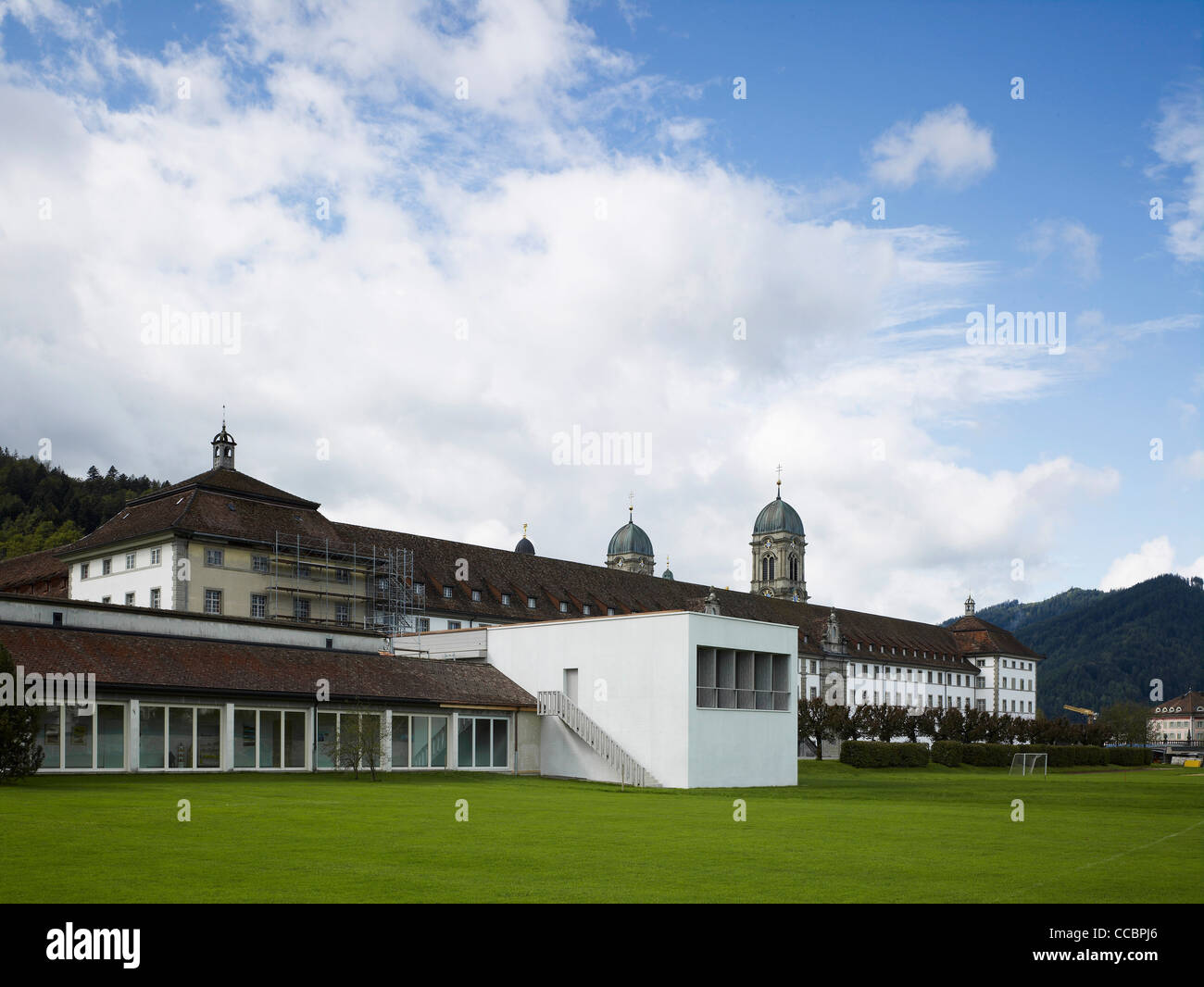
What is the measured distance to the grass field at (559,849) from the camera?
1238 cm

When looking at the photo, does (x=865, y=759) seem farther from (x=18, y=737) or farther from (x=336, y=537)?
(x=18, y=737)

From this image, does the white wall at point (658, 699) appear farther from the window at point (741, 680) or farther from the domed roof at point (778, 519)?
the domed roof at point (778, 519)

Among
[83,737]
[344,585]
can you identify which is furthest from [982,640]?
[83,737]

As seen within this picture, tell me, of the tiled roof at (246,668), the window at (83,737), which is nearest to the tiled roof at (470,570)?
the tiled roof at (246,668)

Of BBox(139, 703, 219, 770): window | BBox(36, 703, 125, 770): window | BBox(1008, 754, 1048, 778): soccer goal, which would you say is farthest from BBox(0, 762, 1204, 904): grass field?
BBox(1008, 754, 1048, 778): soccer goal

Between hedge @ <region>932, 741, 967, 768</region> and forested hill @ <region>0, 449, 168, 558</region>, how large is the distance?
6758cm

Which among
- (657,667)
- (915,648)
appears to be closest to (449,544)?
(657,667)

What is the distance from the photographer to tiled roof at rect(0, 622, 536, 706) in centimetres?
3438

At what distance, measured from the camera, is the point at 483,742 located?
44938 mm

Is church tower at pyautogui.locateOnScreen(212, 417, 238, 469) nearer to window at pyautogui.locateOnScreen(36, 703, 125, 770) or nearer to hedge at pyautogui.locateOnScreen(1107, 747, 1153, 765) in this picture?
window at pyautogui.locateOnScreen(36, 703, 125, 770)

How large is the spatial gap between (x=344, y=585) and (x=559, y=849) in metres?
55.1

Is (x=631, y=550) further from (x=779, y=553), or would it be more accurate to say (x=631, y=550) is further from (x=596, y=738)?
(x=596, y=738)
